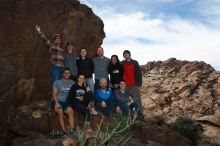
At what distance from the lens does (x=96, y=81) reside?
15.8 metres

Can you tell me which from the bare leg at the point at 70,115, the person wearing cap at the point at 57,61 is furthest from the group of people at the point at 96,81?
the bare leg at the point at 70,115

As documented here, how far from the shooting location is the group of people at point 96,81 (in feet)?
45.4

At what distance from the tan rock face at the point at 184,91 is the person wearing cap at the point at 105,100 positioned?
15050mm

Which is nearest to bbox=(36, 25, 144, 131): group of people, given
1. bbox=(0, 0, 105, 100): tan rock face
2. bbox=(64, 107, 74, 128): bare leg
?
bbox=(64, 107, 74, 128): bare leg

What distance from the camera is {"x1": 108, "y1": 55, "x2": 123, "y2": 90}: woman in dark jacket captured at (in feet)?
52.0

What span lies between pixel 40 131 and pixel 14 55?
14.7 ft

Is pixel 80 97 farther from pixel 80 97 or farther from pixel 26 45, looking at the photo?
pixel 26 45

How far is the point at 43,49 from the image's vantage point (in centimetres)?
1850

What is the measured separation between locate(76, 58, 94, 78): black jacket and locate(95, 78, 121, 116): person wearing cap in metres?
0.76

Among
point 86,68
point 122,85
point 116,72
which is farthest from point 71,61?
point 122,85

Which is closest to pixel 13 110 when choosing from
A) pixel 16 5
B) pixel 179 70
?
pixel 16 5

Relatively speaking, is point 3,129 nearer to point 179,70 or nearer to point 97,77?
point 97,77

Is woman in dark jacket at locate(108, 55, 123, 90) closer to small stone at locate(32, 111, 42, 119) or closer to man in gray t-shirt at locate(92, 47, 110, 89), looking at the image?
man in gray t-shirt at locate(92, 47, 110, 89)

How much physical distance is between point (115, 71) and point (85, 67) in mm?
1230
